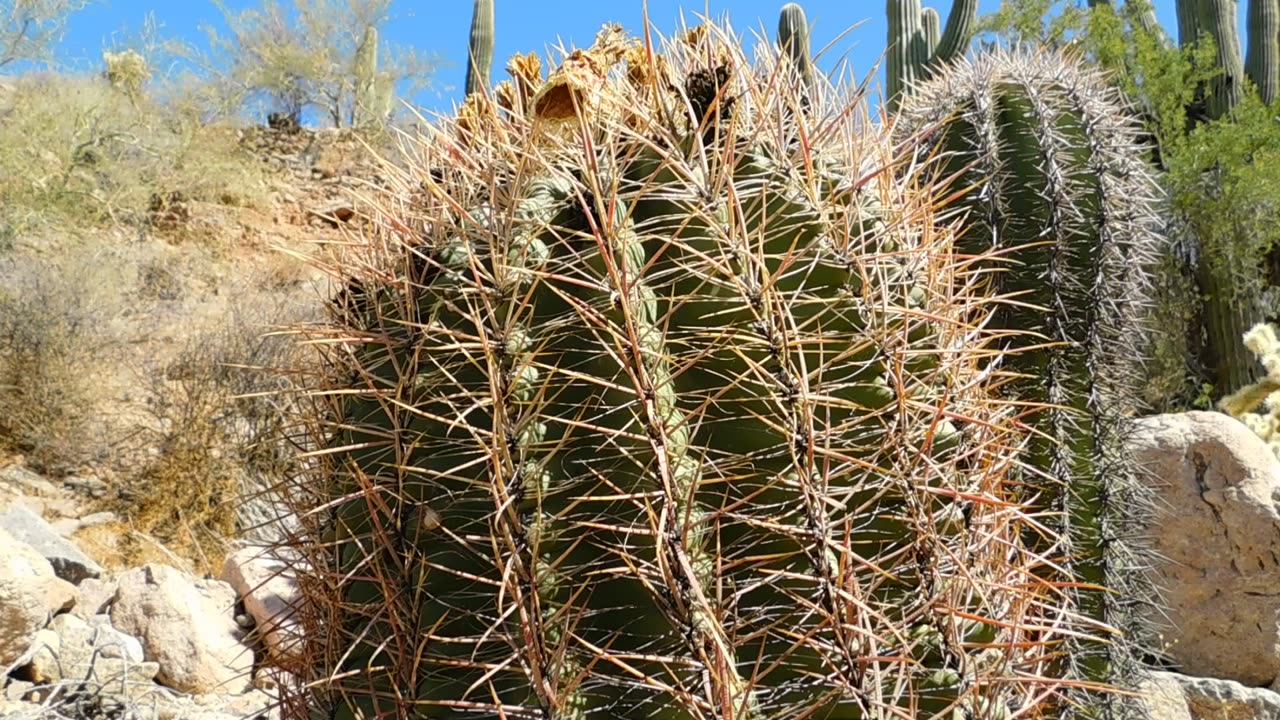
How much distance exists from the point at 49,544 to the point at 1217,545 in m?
5.20

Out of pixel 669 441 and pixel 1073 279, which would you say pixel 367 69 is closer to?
pixel 1073 279

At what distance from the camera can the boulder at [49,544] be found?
463 cm

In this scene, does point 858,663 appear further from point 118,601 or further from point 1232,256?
point 1232,256

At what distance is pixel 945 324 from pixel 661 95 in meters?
0.50

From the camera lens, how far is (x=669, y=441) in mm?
1163

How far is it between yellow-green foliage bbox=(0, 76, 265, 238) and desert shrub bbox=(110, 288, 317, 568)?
5734 mm

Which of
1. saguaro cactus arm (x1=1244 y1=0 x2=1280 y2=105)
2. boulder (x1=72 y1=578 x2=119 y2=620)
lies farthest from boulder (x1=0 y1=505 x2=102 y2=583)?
saguaro cactus arm (x1=1244 y1=0 x2=1280 y2=105)

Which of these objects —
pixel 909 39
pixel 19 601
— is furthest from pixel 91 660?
pixel 909 39

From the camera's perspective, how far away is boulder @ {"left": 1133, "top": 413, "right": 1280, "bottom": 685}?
421 cm

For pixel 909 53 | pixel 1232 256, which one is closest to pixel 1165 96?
pixel 1232 256

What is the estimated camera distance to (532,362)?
4.02 ft

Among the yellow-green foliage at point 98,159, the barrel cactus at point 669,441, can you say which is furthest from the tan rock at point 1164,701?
the yellow-green foliage at point 98,159

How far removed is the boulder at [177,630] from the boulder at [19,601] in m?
0.35

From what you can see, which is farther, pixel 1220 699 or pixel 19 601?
pixel 1220 699
